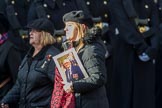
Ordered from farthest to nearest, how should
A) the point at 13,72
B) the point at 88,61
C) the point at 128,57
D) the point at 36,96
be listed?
the point at 128,57
the point at 13,72
the point at 36,96
the point at 88,61

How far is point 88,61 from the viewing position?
5402mm

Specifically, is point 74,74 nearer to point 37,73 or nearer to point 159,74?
point 37,73

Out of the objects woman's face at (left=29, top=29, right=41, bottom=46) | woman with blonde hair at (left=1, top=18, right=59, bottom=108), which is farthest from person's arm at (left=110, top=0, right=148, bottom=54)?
woman's face at (left=29, top=29, right=41, bottom=46)

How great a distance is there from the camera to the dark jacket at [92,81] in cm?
533

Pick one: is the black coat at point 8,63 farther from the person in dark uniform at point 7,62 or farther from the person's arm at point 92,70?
the person's arm at point 92,70

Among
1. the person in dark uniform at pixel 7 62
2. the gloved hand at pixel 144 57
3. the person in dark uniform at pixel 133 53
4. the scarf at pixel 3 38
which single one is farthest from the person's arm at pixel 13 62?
the gloved hand at pixel 144 57

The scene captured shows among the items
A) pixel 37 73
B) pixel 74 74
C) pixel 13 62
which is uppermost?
pixel 74 74

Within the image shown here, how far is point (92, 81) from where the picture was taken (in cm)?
532

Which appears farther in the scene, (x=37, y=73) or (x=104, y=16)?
(x=104, y=16)

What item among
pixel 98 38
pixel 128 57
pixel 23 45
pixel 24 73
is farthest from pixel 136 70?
pixel 98 38

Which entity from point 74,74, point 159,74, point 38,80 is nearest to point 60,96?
point 74,74

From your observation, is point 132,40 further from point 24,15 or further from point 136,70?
point 24,15

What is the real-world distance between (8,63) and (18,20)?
0.90 meters

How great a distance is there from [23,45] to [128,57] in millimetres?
1297
